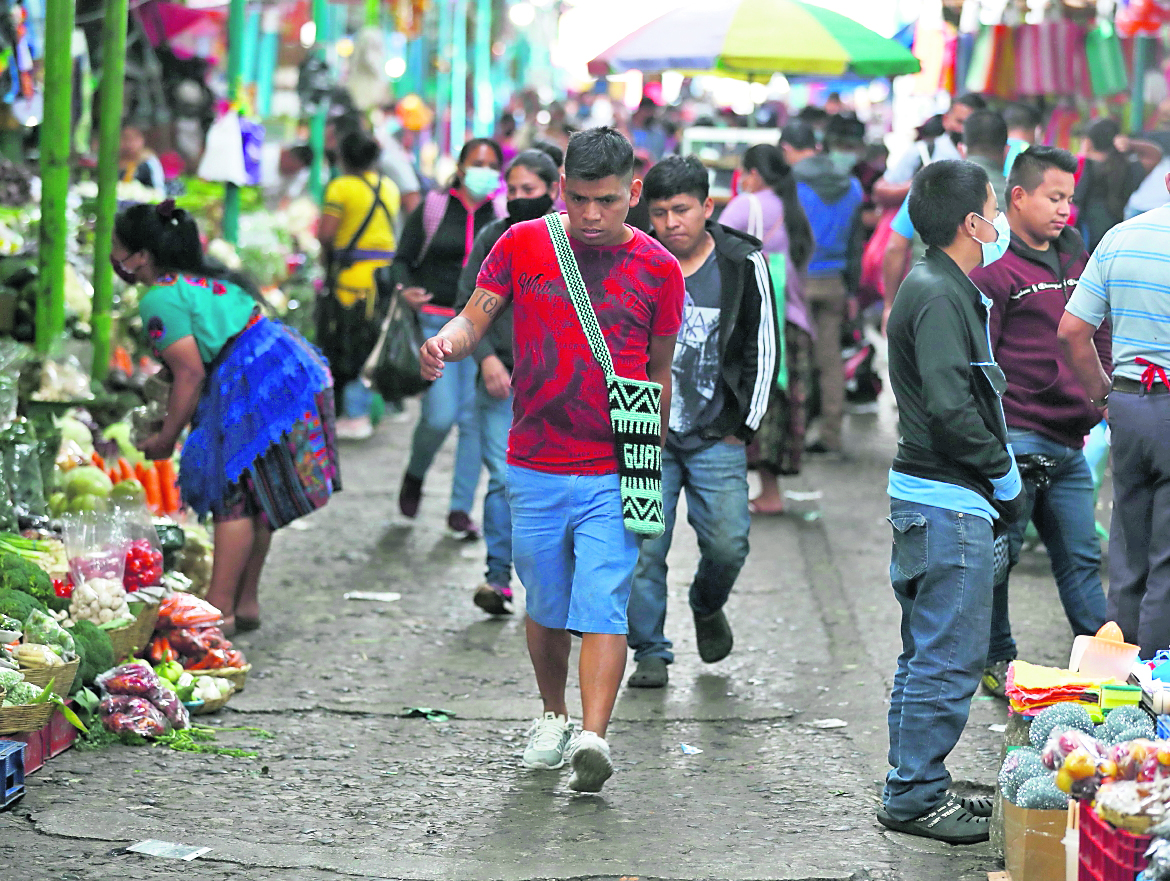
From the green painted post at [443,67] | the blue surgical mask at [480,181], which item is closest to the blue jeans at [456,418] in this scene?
the blue surgical mask at [480,181]

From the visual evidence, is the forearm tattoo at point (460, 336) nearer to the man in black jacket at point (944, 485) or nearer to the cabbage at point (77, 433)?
the man in black jacket at point (944, 485)

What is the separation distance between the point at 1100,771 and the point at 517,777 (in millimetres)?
2140

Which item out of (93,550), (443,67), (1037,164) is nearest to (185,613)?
(93,550)

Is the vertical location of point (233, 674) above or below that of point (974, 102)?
below

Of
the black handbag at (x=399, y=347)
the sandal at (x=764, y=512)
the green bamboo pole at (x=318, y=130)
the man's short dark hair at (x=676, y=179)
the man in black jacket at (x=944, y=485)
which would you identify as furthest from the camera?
the green bamboo pole at (x=318, y=130)

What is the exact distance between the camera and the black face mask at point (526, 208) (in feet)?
23.0

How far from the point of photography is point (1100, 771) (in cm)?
377

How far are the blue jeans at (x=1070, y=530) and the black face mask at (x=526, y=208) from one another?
2.39m

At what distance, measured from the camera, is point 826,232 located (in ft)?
36.6

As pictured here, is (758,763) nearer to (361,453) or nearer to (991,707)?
(991,707)

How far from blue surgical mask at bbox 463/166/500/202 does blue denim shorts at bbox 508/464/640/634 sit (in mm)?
3528

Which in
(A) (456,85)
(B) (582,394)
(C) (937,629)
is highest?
(A) (456,85)

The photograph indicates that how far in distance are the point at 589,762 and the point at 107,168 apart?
4.94m

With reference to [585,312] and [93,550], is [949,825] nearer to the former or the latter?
[585,312]
